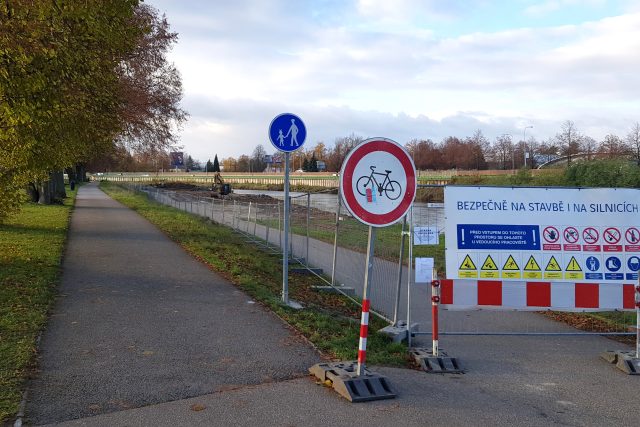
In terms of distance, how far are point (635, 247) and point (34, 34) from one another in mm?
8781

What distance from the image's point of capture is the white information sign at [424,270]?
7219 mm

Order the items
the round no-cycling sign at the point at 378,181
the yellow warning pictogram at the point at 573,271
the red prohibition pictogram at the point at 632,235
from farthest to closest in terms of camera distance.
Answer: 1. the red prohibition pictogram at the point at 632,235
2. the yellow warning pictogram at the point at 573,271
3. the round no-cycling sign at the point at 378,181

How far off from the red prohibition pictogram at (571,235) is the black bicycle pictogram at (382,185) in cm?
294

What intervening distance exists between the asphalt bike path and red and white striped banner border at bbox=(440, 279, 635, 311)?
1.90 metres

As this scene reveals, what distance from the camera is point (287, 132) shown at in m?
9.00

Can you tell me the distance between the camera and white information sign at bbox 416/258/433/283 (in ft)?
23.7

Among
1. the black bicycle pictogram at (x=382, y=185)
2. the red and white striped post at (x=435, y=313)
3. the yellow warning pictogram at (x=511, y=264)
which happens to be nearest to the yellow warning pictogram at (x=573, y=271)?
the yellow warning pictogram at (x=511, y=264)

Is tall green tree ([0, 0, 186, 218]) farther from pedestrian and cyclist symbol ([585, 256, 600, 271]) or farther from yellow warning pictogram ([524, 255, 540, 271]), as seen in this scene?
pedestrian and cyclist symbol ([585, 256, 600, 271])

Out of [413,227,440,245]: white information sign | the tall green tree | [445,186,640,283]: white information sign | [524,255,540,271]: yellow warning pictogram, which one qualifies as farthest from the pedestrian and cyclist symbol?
the tall green tree

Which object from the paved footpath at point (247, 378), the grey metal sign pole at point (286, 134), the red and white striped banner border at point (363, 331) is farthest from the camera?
the grey metal sign pole at point (286, 134)

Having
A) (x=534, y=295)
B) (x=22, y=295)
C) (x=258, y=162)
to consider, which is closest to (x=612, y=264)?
(x=534, y=295)

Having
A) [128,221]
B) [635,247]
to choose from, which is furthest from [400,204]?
[128,221]

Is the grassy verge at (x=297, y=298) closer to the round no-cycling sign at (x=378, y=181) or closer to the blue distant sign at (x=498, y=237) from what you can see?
the blue distant sign at (x=498, y=237)

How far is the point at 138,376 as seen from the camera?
221 inches
